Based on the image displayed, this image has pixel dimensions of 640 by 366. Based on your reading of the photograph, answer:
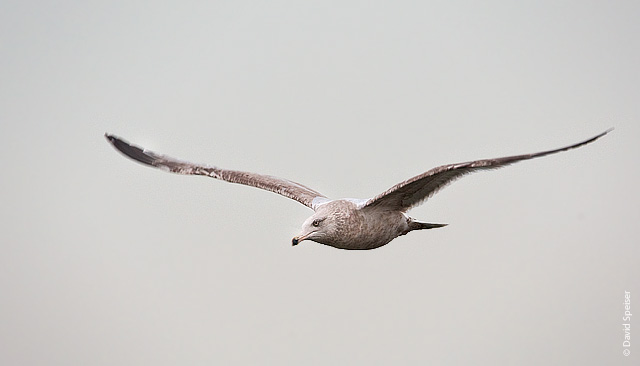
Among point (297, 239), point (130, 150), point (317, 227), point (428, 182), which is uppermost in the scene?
point (130, 150)

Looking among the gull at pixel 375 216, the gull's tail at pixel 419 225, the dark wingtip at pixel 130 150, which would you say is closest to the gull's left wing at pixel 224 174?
the dark wingtip at pixel 130 150

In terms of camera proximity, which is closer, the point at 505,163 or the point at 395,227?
the point at 505,163

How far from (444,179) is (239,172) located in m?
4.45

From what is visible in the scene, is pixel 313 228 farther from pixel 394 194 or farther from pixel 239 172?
pixel 239 172

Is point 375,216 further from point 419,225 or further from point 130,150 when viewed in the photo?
point 130,150

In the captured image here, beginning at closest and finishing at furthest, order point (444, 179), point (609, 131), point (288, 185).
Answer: point (609, 131) → point (444, 179) → point (288, 185)

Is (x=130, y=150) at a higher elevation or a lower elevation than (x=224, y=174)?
higher

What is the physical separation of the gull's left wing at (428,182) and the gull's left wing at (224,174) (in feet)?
6.30

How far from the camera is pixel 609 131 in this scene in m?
8.90

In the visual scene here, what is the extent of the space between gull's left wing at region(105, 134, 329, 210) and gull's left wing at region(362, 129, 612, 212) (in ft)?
6.30

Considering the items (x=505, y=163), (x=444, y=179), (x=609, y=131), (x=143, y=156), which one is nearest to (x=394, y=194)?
(x=444, y=179)

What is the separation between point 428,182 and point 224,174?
14.2 feet

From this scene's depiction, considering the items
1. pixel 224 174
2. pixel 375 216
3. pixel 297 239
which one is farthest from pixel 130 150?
pixel 375 216

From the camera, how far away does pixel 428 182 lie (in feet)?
35.1
